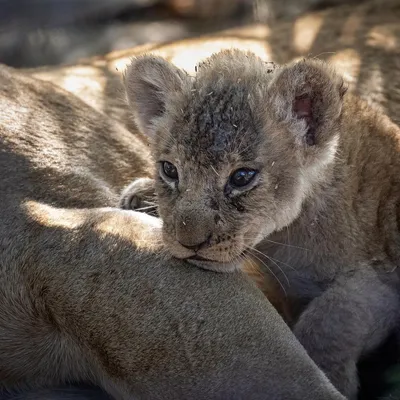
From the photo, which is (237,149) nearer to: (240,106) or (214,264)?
(240,106)

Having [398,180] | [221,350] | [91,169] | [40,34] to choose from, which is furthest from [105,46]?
[221,350]

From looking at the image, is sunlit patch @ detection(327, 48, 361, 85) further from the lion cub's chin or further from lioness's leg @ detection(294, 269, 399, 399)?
the lion cub's chin

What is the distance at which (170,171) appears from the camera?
8.79 ft

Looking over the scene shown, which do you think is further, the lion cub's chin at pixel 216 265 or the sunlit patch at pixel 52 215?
the sunlit patch at pixel 52 215

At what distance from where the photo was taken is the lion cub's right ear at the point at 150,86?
2.88 m

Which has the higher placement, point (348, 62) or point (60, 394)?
point (348, 62)

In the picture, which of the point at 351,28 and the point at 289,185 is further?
the point at 351,28

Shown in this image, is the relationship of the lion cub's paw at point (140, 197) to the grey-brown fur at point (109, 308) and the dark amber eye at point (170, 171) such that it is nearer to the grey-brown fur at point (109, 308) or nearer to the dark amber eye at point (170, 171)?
the grey-brown fur at point (109, 308)

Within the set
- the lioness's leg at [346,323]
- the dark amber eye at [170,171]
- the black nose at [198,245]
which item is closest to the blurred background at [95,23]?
the dark amber eye at [170,171]

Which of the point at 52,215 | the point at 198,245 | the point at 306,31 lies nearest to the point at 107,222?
the point at 52,215

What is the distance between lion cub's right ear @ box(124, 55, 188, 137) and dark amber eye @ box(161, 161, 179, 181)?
10.7 inches

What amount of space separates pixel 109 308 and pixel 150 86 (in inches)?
31.1

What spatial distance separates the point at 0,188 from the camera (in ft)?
9.78

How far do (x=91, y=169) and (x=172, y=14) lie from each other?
342cm
